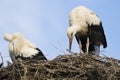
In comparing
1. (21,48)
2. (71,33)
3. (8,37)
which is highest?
(71,33)

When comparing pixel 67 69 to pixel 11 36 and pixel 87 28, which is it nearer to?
pixel 11 36

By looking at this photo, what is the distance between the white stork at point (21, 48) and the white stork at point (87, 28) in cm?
120

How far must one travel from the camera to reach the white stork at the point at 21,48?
39.8ft

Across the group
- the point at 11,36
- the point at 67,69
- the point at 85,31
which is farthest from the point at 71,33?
the point at 67,69

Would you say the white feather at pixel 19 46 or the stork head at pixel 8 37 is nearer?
the white feather at pixel 19 46

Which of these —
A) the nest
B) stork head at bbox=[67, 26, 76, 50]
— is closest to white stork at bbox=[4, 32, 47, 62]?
stork head at bbox=[67, 26, 76, 50]

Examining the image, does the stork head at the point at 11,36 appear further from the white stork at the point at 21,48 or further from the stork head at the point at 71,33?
the stork head at the point at 71,33

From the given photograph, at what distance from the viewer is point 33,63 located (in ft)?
34.3

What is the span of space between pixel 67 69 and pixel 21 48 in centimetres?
247

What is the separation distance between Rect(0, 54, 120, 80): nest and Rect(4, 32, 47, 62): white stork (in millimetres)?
1587

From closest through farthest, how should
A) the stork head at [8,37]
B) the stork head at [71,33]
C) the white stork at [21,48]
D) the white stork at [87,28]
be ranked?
the white stork at [21,48], the stork head at [8,37], the stork head at [71,33], the white stork at [87,28]

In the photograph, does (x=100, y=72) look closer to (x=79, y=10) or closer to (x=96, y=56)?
(x=96, y=56)

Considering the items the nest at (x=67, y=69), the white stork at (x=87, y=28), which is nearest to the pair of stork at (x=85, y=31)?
the white stork at (x=87, y=28)

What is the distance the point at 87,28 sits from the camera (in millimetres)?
13531
